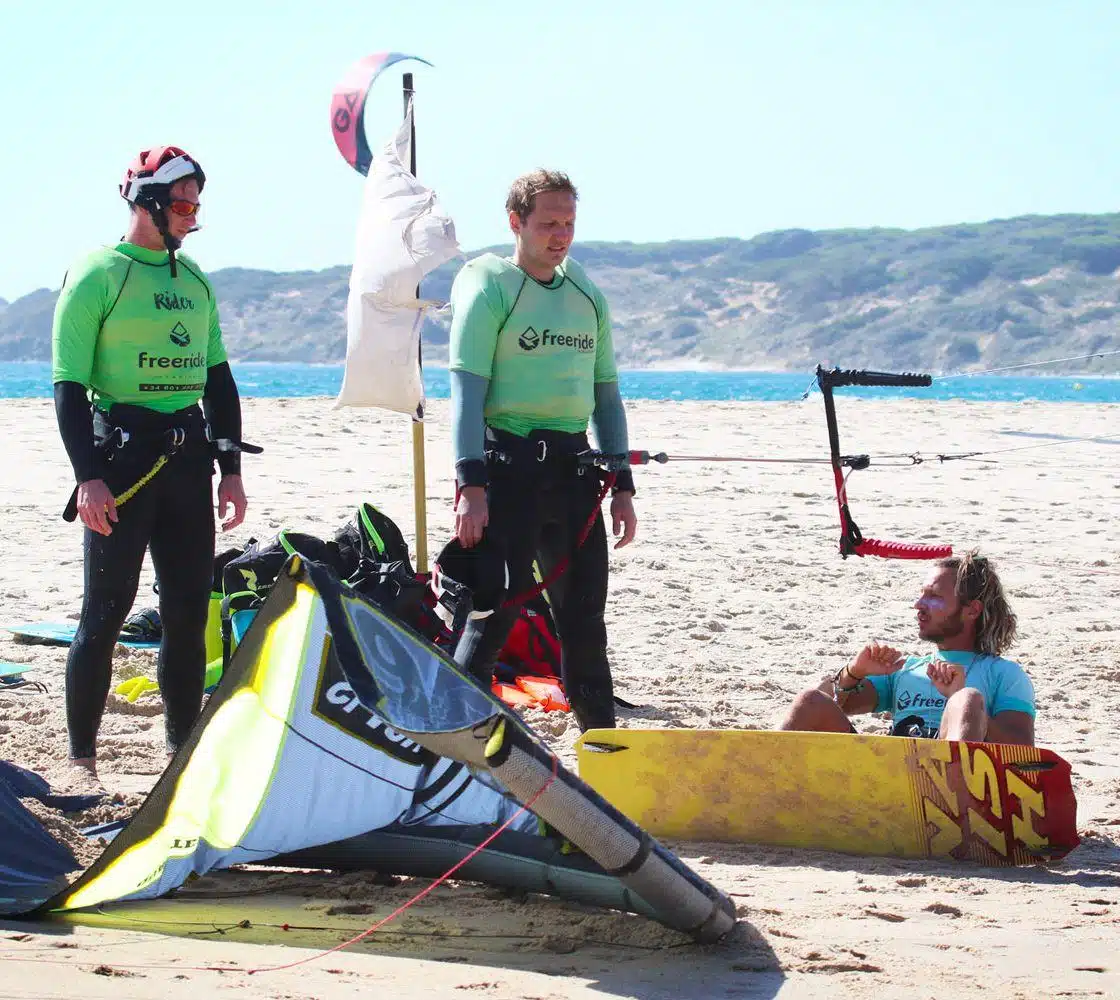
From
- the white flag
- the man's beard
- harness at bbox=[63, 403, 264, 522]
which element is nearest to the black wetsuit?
harness at bbox=[63, 403, 264, 522]

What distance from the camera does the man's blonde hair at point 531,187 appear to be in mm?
4238

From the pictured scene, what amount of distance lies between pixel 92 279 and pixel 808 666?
3405 mm

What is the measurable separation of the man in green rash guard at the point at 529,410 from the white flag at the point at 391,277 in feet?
4.45

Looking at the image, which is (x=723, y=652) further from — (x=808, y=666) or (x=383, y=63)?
(x=383, y=63)

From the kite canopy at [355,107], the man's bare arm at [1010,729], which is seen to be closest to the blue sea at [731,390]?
the kite canopy at [355,107]

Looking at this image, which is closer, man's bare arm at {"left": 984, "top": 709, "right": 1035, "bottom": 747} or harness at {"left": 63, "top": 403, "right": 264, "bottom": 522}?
man's bare arm at {"left": 984, "top": 709, "right": 1035, "bottom": 747}

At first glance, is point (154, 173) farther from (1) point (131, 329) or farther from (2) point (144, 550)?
(2) point (144, 550)

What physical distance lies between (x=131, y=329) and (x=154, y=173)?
45 cm

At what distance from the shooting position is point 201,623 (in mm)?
4473

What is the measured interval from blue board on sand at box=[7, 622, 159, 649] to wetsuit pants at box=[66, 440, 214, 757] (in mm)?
1894

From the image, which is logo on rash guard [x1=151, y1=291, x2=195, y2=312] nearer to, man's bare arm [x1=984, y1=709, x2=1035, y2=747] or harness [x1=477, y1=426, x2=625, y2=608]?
harness [x1=477, y1=426, x2=625, y2=608]

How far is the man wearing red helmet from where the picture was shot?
4133mm

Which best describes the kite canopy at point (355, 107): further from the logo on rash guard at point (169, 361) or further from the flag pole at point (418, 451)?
the logo on rash guard at point (169, 361)

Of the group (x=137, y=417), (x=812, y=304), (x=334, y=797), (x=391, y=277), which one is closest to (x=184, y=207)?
(x=137, y=417)
